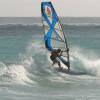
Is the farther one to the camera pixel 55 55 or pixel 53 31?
pixel 53 31

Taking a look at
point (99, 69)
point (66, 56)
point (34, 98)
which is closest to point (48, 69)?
point (66, 56)

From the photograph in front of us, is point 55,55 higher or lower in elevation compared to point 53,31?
lower

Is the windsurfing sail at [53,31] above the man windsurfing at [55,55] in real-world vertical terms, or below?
above

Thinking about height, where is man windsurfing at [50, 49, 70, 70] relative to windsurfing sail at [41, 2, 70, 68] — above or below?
below

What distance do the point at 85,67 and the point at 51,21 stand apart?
361 cm

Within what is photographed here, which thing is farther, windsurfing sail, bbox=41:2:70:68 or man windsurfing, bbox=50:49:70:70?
windsurfing sail, bbox=41:2:70:68

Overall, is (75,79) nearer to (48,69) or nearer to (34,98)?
(48,69)

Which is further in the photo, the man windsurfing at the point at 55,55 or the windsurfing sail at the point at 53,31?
the windsurfing sail at the point at 53,31

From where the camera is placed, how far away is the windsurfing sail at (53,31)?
77.8 ft

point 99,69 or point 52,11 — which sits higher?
point 52,11

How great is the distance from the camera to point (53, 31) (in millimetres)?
24000

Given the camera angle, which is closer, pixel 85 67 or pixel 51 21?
pixel 51 21

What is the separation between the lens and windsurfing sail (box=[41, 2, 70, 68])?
23719 mm

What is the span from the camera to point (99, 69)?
2484 centimetres
